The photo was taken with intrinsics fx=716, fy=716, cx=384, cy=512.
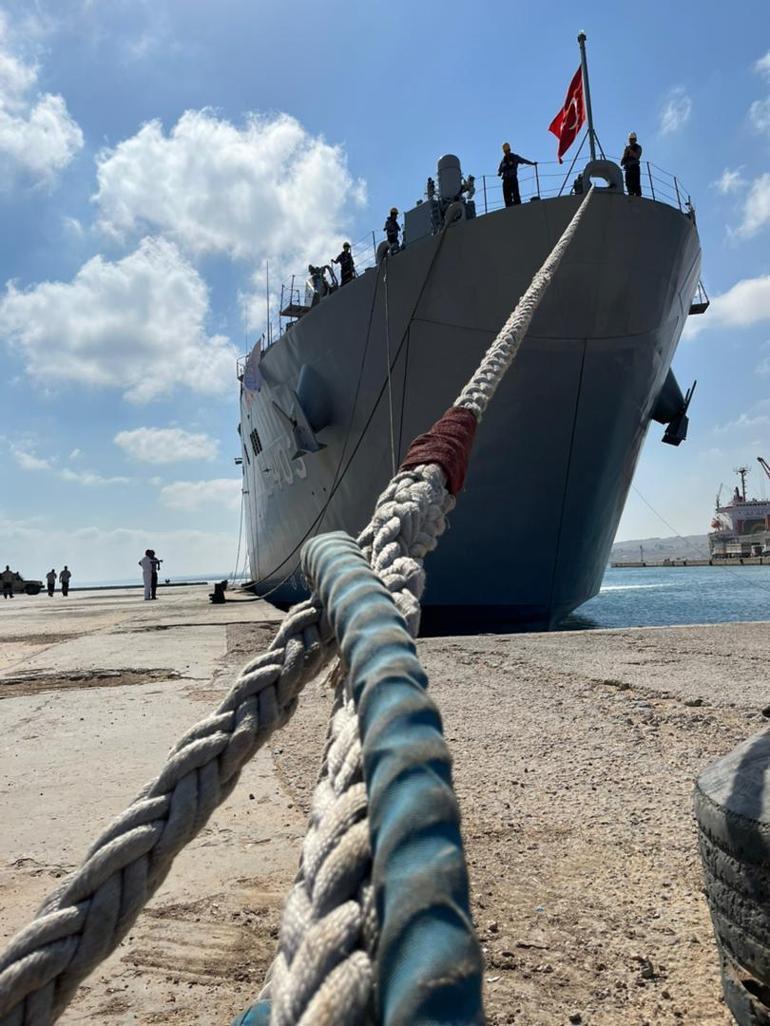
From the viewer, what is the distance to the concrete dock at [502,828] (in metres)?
1.54

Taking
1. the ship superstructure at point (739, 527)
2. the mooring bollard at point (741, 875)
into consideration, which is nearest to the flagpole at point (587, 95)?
the mooring bollard at point (741, 875)

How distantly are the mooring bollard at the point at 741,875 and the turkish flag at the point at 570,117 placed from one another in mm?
9726

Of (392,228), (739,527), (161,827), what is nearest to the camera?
(161,827)

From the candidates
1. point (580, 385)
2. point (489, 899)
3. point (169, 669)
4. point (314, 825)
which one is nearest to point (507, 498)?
point (580, 385)

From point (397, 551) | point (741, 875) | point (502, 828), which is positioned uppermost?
point (397, 551)

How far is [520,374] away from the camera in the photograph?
9117 mm

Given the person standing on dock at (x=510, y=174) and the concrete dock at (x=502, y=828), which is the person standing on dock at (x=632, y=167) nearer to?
the person standing on dock at (x=510, y=174)

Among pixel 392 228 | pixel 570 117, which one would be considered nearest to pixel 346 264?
pixel 392 228

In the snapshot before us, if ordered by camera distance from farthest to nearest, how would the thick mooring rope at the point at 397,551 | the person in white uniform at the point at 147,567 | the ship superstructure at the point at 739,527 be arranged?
the ship superstructure at the point at 739,527
the person in white uniform at the point at 147,567
the thick mooring rope at the point at 397,551

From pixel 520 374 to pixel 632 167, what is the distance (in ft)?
11.7

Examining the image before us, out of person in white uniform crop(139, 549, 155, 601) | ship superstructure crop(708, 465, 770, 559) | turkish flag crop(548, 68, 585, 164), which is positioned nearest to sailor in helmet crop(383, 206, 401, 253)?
turkish flag crop(548, 68, 585, 164)

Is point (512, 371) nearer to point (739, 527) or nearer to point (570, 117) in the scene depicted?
point (570, 117)

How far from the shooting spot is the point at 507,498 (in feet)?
31.2

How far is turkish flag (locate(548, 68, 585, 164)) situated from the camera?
9.11 meters
